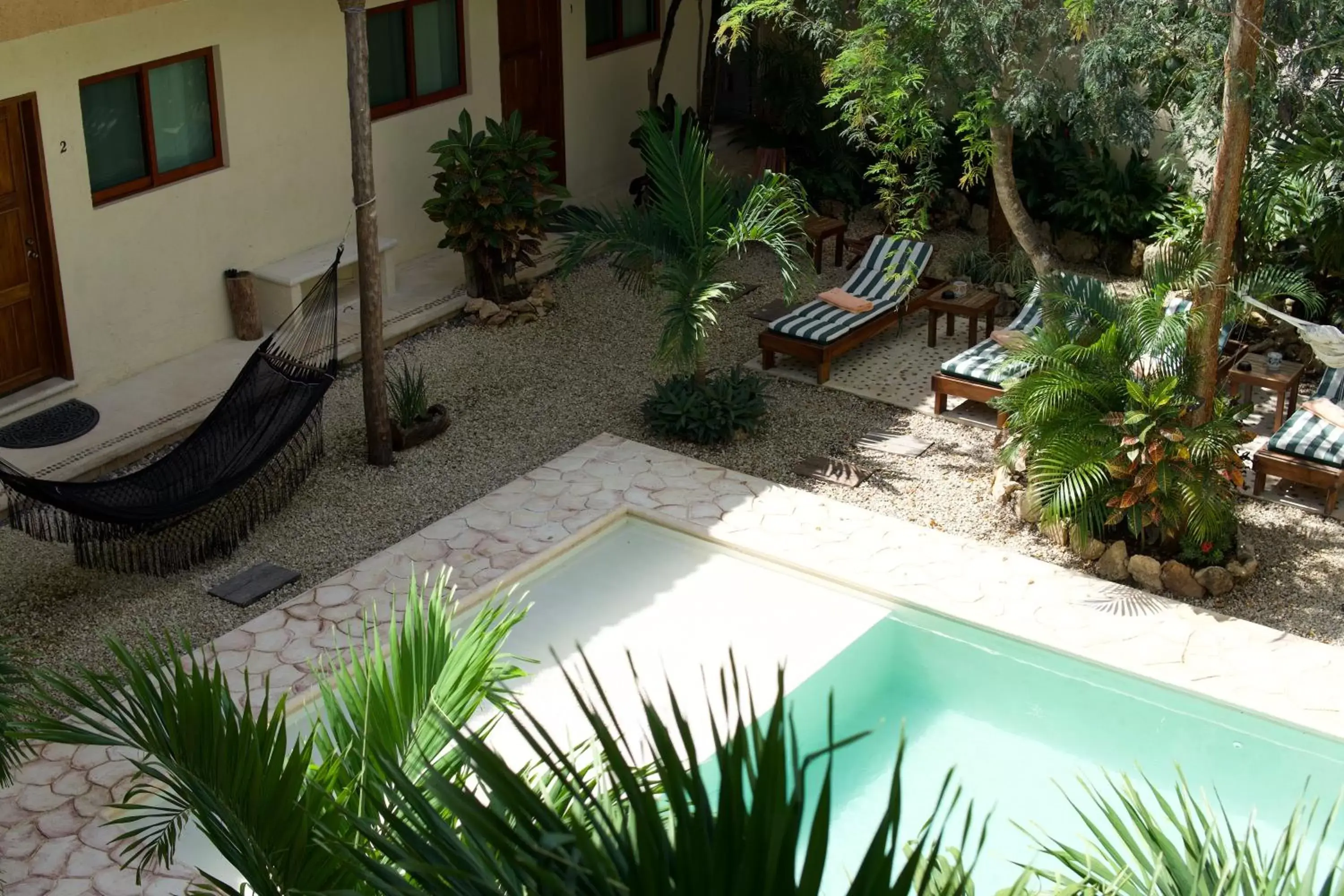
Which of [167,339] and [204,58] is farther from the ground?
[204,58]

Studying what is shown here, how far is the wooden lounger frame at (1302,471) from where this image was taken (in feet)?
29.0

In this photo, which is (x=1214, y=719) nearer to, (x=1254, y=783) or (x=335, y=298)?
(x=1254, y=783)

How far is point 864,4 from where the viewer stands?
31.3ft

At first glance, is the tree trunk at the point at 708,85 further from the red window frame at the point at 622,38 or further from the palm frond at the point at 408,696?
the palm frond at the point at 408,696

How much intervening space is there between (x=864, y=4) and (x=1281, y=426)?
373 centimetres

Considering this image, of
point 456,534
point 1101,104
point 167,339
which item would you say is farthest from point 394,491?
point 1101,104

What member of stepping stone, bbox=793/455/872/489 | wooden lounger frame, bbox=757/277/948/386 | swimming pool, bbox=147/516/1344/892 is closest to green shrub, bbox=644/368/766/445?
stepping stone, bbox=793/455/872/489

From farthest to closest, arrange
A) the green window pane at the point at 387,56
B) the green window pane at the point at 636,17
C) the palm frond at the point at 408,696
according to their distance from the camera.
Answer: the green window pane at the point at 636,17 < the green window pane at the point at 387,56 < the palm frond at the point at 408,696

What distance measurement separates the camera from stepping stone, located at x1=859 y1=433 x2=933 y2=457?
9.97 metres

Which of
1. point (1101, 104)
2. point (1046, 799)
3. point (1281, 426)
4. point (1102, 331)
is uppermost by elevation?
point (1101, 104)

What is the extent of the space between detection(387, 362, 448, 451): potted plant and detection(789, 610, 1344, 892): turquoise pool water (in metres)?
3.46

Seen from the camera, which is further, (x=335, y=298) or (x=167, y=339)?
(x=167, y=339)

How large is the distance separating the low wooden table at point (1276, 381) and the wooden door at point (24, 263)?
7893 millimetres

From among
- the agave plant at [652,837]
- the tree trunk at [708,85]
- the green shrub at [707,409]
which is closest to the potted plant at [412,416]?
the green shrub at [707,409]
